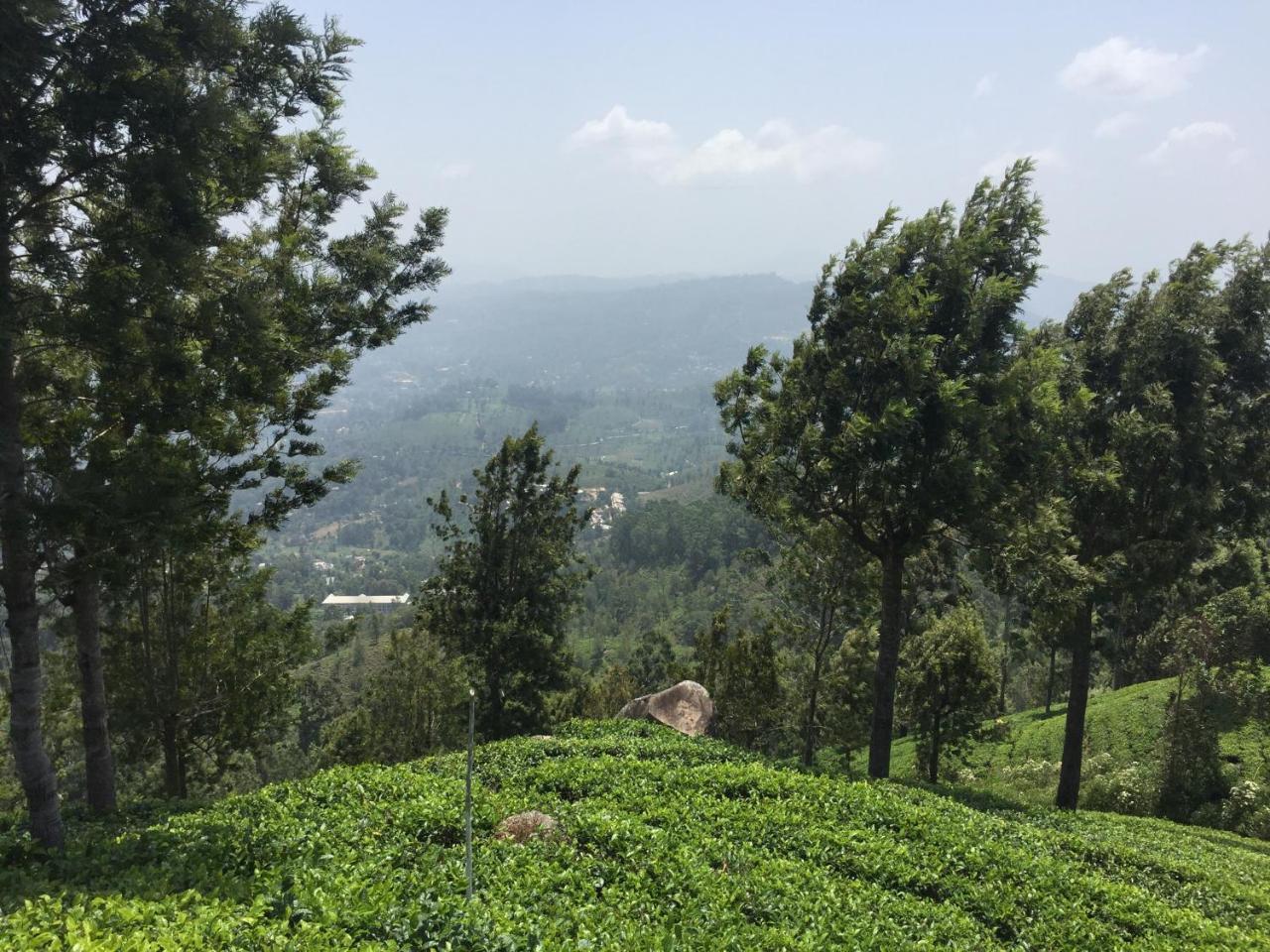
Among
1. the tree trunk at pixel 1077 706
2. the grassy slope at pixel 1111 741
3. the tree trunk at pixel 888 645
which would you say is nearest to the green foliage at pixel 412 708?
the tree trunk at pixel 888 645

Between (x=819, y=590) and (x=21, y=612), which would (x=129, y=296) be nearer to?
(x=21, y=612)

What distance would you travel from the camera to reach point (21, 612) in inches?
288

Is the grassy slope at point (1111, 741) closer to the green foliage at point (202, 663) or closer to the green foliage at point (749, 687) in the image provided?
the green foliage at point (749, 687)

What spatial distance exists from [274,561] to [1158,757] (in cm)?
20771

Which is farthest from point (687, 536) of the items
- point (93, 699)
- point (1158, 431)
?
point (93, 699)

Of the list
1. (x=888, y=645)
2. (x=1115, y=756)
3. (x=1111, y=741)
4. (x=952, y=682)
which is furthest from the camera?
(x=1111, y=741)

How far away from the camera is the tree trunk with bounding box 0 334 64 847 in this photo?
6.92 metres

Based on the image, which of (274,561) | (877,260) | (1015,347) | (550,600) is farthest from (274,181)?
(274,561)

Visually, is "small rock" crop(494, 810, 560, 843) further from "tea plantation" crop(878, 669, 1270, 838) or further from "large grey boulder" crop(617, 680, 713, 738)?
"tea plantation" crop(878, 669, 1270, 838)

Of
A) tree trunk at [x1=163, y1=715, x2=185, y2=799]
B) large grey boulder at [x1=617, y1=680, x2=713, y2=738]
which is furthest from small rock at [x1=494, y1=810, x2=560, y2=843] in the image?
large grey boulder at [x1=617, y1=680, x2=713, y2=738]

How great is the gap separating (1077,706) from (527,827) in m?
13.3

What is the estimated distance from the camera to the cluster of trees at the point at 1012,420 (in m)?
13.0

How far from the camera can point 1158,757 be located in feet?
65.4

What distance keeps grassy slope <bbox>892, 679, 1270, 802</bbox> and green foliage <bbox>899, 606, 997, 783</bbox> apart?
112 cm
